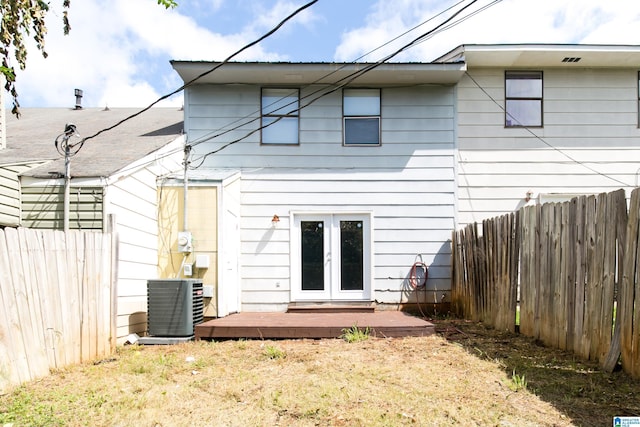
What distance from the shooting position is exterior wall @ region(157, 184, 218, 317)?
7949 mm

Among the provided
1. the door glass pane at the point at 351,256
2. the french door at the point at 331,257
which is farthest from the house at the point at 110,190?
the door glass pane at the point at 351,256

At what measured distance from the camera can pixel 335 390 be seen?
4.27 m

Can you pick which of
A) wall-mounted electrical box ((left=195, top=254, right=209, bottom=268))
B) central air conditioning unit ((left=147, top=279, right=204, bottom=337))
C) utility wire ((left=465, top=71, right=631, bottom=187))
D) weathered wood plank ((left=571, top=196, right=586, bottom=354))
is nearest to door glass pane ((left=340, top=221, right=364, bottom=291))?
wall-mounted electrical box ((left=195, top=254, right=209, bottom=268))

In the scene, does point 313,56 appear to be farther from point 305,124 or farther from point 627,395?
point 627,395

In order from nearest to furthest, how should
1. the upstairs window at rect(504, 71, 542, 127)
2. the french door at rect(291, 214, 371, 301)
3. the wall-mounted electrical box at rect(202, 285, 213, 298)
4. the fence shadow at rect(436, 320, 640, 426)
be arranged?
the fence shadow at rect(436, 320, 640, 426), the wall-mounted electrical box at rect(202, 285, 213, 298), the french door at rect(291, 214, 371, 301), the upstairs window at rect(504, 71, 542, 127)

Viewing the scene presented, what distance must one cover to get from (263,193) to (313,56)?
2740 millimetres

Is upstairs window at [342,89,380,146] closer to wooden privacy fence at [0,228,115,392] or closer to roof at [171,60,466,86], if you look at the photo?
roof at [171,60,466,86]

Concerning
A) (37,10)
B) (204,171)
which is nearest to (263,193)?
(204,171)

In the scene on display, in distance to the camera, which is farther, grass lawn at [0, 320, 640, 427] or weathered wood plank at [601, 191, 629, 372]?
weathered wood plank at [601, 191, 629, 372]

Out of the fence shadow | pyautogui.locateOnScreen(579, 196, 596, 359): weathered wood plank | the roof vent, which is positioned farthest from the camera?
the roof vent

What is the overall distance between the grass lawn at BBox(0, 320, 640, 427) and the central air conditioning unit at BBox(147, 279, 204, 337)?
99 cm

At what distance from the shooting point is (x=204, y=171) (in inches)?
367

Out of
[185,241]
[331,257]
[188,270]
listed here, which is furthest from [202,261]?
[331,257]

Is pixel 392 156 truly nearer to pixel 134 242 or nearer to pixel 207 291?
pixel 207 291
